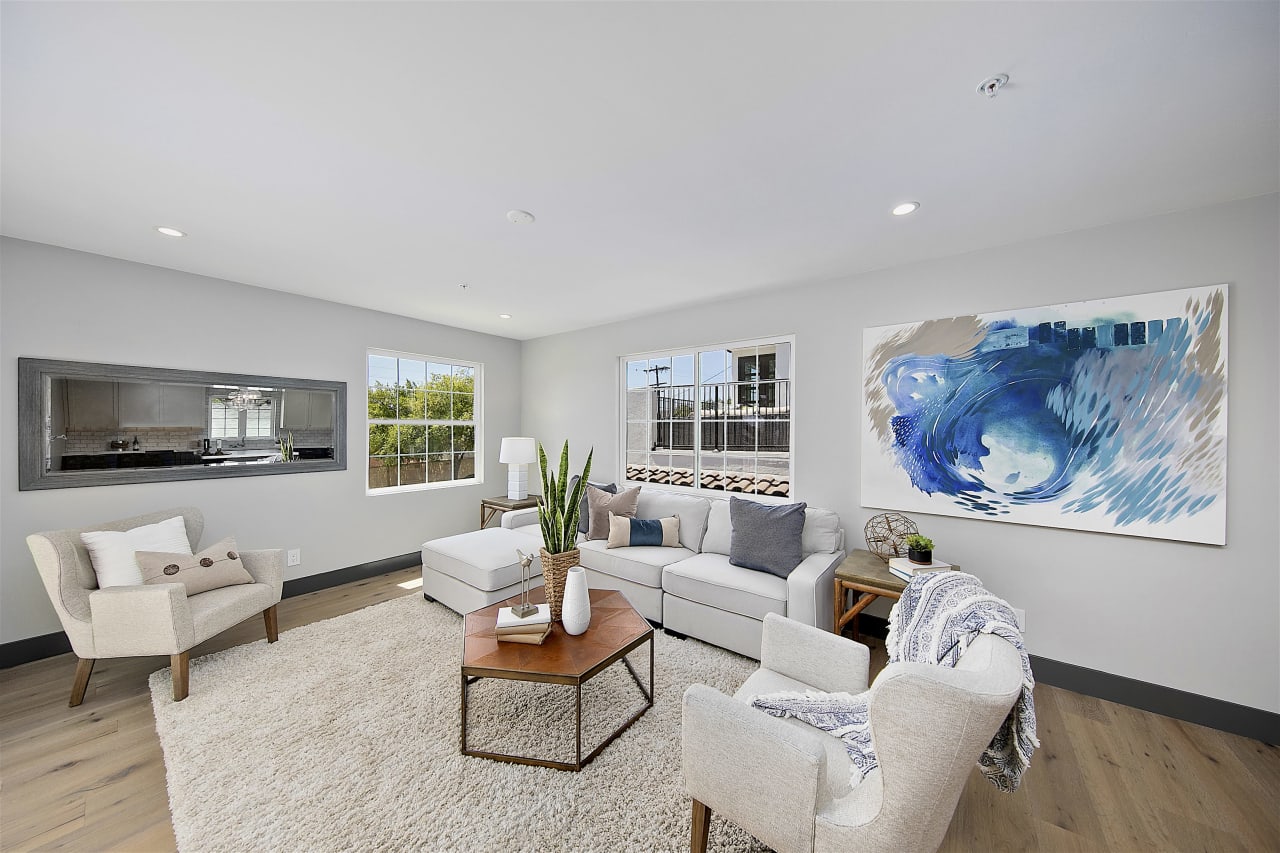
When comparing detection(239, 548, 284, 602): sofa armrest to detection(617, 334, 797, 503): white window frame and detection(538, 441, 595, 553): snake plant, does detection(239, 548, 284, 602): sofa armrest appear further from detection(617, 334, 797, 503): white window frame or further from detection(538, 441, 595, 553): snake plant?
detection(617, 334, 797, 503): white window frame

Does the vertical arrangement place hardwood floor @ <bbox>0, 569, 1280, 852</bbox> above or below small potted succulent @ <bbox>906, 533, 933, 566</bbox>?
below

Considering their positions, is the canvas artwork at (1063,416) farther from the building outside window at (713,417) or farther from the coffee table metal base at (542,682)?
the coffee table metal base at (542,682)

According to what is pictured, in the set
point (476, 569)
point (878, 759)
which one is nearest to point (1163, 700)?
point (878, 759)

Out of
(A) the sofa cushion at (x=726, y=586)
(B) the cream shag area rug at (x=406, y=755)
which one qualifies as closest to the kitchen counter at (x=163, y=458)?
(B) the cream shag area rug at (x=406, y=755)

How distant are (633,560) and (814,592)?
1.28m

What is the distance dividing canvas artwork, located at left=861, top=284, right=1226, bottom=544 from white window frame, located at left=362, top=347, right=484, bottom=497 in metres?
4.06

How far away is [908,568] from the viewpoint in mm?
2469

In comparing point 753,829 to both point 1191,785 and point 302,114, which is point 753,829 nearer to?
point 1191,785

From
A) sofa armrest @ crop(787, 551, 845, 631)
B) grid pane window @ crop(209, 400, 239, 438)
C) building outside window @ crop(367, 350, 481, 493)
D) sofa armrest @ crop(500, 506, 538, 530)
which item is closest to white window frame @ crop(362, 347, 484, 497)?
building outside window @ crop(367, 350, 481, 493)

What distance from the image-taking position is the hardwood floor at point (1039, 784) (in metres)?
1.61

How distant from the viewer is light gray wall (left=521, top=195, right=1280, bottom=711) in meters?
2.08

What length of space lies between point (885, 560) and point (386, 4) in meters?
3.36

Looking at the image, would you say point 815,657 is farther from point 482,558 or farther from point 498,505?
point 498,505

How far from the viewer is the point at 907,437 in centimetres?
295
